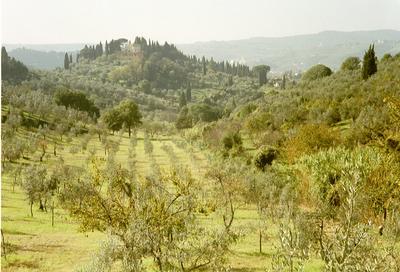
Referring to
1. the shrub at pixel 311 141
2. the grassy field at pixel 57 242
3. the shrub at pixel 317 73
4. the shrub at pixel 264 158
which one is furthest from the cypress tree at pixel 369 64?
the grassy field at pixel 57 242

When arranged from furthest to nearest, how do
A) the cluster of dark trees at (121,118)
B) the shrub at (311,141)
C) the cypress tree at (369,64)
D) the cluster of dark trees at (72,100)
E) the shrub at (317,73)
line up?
the cluster of dark trees at (72,100) < the cluster of dark trees at (121,118) < the shrub at (317,73) < the cypress tree at (369,64) < the shrub at (311,141)

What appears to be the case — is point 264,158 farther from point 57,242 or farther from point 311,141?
point 57,242

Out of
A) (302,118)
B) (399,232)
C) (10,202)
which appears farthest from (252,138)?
(399,232)

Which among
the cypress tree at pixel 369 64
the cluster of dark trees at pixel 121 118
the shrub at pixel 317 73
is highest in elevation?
the cypress tree at pixel 369 64

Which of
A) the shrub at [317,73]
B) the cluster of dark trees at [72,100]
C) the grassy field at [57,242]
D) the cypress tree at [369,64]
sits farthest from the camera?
the cluster of dark trees at [72,100]

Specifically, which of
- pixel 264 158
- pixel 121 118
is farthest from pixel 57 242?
pixel 121 118

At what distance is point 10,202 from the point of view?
5359 cm

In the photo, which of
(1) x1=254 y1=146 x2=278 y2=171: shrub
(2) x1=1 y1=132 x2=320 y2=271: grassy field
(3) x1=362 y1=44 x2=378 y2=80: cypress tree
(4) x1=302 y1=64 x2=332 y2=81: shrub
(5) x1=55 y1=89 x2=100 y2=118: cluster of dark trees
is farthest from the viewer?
(5) x1=55 y1=89 x2=100 y2=118: cluster of dark trees

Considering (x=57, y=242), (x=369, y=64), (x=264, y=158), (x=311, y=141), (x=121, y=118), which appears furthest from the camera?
(x=121, y=118)

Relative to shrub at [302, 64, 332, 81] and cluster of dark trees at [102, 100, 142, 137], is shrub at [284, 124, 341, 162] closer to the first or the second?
shrub at [302, 64, 332, 81]

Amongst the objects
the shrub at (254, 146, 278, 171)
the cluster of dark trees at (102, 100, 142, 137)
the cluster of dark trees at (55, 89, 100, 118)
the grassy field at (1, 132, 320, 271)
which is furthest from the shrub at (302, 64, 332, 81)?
the grassy field at (1, 132, 320, 271)

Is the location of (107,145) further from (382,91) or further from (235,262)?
(235,262)

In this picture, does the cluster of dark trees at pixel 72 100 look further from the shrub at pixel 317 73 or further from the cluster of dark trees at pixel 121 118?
the shrub at pixel 317 73

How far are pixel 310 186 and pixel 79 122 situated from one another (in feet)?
298
